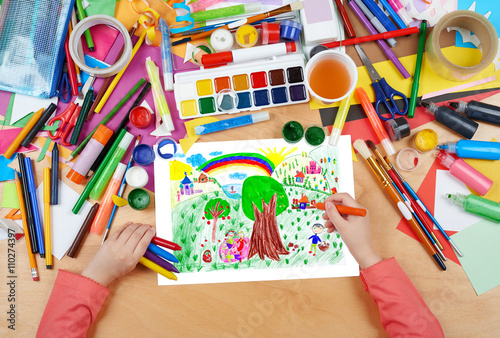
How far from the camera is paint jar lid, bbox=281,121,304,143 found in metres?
1.16

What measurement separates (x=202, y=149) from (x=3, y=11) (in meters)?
0.72

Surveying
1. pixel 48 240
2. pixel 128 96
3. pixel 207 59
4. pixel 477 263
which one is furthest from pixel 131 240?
pixel 477 263

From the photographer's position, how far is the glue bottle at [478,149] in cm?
114

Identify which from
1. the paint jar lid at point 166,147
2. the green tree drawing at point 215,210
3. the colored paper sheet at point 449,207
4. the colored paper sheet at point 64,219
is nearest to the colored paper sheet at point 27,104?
the colored paper sheet at point 64,219

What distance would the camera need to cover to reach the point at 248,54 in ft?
3.81

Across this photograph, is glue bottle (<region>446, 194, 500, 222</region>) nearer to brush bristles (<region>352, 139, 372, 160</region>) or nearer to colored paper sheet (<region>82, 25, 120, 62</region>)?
brush bristles (<region>352, 139, 372, 160</region>)

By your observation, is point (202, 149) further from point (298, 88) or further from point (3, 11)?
point (3, 11)

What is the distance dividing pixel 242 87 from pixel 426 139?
1.92 ft

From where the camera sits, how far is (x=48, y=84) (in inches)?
45.1

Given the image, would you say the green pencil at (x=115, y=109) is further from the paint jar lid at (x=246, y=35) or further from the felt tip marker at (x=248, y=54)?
the paint jar lid at (x=246, y=35)

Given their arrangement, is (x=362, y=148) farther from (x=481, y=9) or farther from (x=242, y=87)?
(x=481, y=9)

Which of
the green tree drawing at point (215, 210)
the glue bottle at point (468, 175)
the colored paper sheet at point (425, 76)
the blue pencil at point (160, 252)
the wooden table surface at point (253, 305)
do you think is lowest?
the wooden table surface at point (253, 305)

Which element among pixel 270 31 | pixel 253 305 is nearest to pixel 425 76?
pixel 270 31

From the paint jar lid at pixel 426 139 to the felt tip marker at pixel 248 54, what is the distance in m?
0.47
